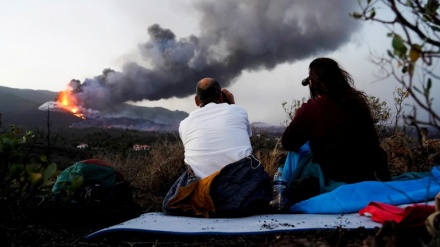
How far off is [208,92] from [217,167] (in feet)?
2.71

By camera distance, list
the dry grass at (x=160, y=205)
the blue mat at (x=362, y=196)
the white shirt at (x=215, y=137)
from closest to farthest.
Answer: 1. the dry grass at (x=160, y=205)
2. the blue mat at (x=362, y=196)
3. the white shirt at (x=215, y=137)

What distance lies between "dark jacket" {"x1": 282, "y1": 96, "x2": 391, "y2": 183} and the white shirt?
1.66 feet

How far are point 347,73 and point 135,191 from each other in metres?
4.32

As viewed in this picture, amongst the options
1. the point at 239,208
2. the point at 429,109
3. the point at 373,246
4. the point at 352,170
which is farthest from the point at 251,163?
the point at 429,109

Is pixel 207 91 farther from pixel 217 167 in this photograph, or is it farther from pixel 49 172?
pixel 49 172

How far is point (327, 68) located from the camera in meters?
5.18

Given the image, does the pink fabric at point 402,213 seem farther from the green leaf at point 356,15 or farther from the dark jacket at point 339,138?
the green leaf at point 356,15

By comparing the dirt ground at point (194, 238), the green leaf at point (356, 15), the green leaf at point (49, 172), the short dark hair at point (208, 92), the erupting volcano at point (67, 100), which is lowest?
the dirt ground at point (194, 238)

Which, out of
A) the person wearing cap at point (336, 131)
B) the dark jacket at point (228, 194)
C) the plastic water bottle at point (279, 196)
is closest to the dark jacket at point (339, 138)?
the person wearing cap at point (336, 131)

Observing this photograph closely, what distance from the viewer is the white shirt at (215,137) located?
5211 mm

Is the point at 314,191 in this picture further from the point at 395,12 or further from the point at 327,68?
the point at 395,12

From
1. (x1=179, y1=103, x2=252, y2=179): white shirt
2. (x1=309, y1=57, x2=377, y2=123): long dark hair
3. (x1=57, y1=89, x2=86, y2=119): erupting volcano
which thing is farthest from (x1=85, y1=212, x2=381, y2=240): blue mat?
(x1=57, y1=89, x2=86, y2=119): erupting volcano

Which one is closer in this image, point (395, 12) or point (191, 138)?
point (395, 12)

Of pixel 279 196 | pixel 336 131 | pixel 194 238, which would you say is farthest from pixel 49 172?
pixel 336 131
